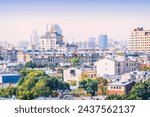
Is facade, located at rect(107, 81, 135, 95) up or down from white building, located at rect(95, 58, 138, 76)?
down

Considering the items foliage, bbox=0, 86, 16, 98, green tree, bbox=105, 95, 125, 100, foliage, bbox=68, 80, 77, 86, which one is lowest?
green tree, bbox=105, 95, 125, 100

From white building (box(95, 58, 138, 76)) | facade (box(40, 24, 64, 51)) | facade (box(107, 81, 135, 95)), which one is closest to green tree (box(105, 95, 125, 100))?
facade (box(107, 81, 135, 95))

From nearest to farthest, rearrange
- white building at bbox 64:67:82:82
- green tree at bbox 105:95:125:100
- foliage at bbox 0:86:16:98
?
1. green tree at bbox 105:95:125:100
2. foliage at bbox 0:86:16:98
3. white building at bbox 64:67:82:82

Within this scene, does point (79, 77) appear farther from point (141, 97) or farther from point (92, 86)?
point (141, 97)

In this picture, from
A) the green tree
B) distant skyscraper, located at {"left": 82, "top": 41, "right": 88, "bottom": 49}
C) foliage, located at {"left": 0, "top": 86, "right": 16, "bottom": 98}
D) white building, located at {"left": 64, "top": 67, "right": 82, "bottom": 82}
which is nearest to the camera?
the green tree

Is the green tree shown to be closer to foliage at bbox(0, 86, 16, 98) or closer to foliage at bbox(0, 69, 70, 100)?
foliage at bbox(0, 69, 70, 100)

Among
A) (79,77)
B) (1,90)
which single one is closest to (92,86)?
(79,77)
